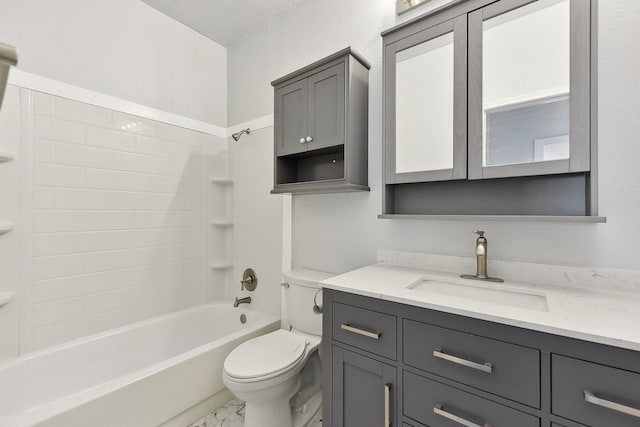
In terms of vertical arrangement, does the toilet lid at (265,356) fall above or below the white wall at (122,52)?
below

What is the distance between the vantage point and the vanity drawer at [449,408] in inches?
32.6

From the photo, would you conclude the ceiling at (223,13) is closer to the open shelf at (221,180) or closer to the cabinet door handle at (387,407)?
the open shelf at (221,180)

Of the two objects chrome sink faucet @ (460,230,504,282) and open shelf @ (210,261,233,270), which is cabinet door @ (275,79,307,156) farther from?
open shelf @ (210,261,233,270)

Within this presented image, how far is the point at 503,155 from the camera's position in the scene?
3.95 feet

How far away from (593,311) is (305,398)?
1.45m

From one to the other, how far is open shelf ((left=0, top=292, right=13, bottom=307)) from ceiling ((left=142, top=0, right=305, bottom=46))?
204cm

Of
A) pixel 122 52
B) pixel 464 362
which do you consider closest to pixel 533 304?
pixel 464 362

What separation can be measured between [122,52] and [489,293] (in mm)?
2607

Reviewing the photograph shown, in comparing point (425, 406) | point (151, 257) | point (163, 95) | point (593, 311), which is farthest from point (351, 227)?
point (163, 95)

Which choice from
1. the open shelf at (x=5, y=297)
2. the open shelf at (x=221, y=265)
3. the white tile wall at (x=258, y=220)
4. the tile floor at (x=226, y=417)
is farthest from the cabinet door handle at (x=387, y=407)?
the open shelf at (x=5, y=297)

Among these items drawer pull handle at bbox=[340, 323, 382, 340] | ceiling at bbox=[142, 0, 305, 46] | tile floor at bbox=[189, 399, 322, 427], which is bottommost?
tile floor at bbox=[189, 399, 322, 427]

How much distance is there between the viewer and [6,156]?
59.0 inches

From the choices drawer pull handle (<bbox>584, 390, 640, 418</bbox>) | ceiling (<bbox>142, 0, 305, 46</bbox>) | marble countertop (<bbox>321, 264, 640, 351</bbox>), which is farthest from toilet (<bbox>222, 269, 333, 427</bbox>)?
ceiling (<bbox>142, 0, 305, 46</bbox>)

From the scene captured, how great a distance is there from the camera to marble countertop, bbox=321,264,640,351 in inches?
29.3
